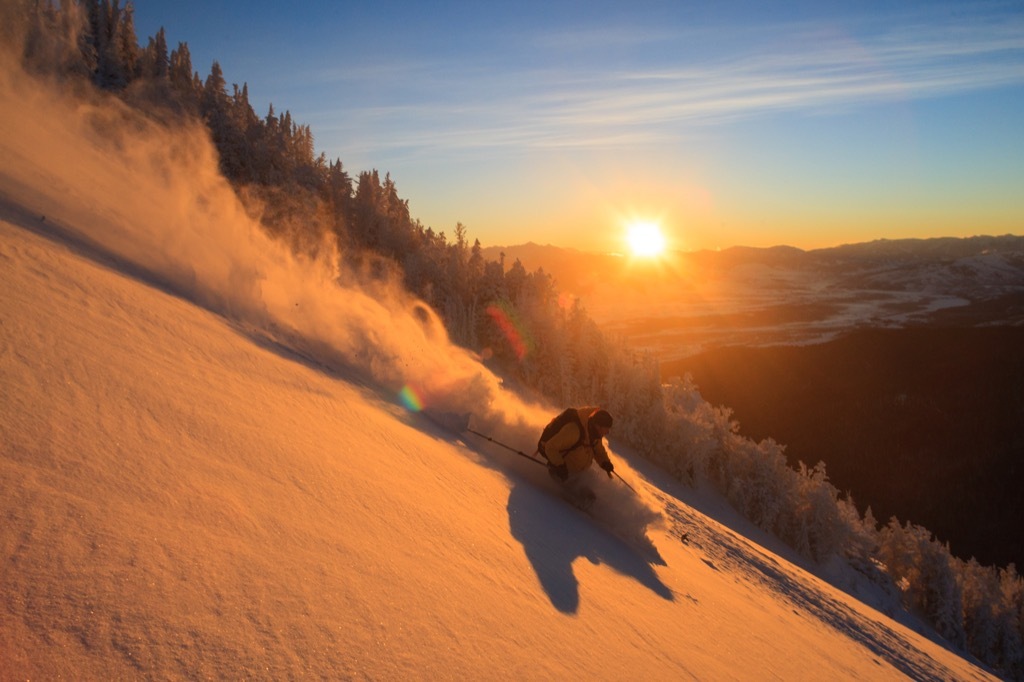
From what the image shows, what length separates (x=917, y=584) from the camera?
109ft

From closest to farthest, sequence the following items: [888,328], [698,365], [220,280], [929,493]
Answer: [220,280] → [929,493] → [698,365] → [888,328]

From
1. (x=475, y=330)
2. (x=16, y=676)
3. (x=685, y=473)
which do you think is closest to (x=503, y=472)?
(x=16, y=676)

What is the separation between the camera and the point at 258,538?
3023mm

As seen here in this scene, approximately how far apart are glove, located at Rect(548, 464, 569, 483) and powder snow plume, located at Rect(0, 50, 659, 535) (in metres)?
0.37

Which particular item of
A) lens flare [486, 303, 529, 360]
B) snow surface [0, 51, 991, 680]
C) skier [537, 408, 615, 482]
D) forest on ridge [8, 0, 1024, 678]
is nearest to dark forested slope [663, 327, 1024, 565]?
forest on ridge [8, 0, 1024, 678]

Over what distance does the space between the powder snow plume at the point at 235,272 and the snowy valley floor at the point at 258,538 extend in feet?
1.91

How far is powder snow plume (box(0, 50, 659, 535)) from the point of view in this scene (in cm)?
784

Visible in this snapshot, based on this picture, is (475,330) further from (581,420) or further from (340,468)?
(340,468)

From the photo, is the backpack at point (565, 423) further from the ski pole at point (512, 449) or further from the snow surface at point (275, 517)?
the snow surface at point (275, 517)

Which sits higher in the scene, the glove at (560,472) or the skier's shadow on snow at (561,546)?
the glove at (560,472)

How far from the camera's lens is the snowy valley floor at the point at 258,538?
7.27ft

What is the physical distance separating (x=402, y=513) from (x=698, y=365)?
11238 cm

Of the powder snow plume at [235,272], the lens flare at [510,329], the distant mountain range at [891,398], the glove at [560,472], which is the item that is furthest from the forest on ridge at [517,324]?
the glove at [560,472]

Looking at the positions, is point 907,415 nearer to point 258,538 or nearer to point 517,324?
point 517,324
